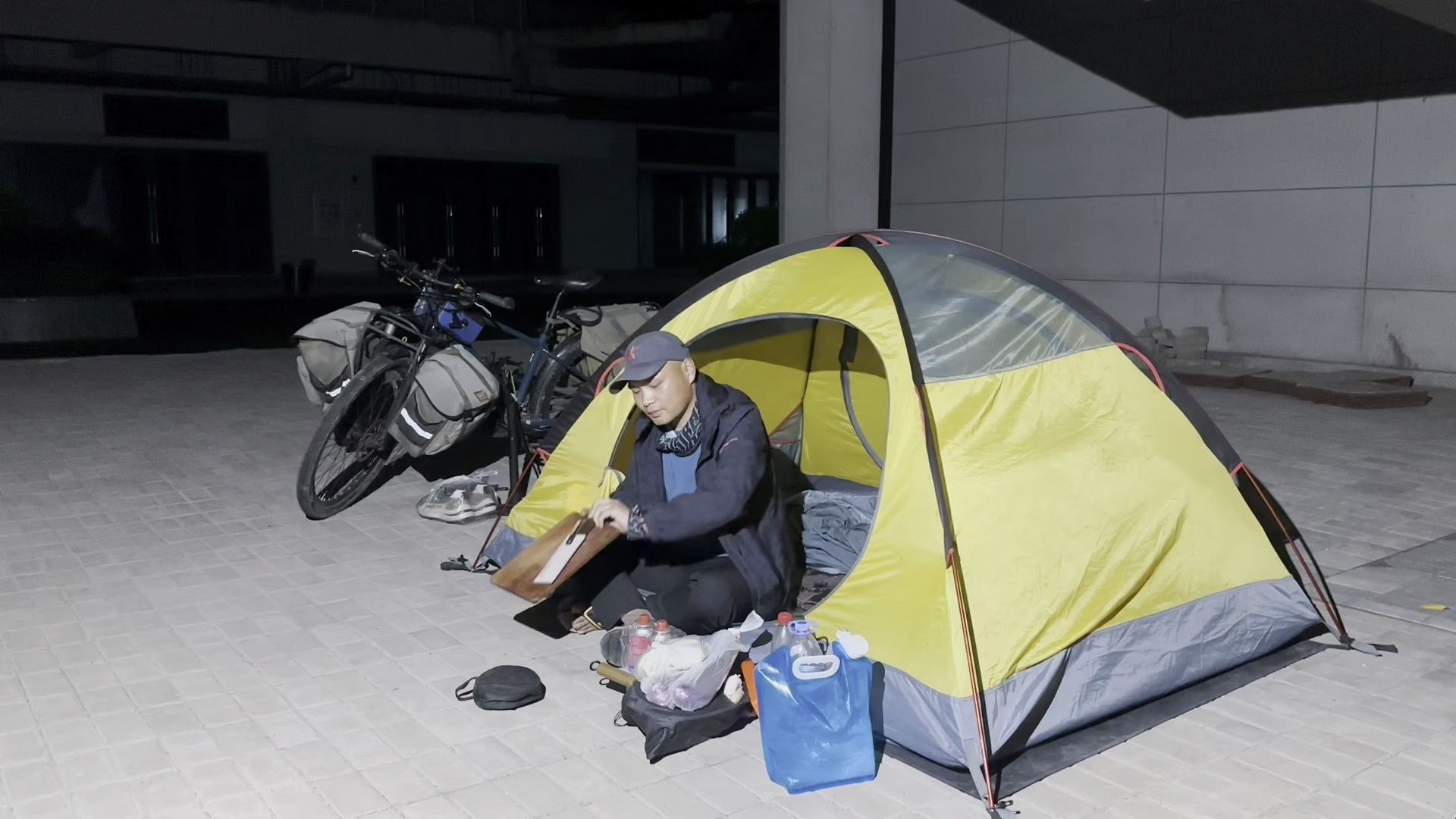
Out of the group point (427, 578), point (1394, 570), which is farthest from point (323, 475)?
point (1394, 570)

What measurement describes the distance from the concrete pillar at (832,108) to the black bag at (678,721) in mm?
8689

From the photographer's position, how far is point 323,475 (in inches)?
254

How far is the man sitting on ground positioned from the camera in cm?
412

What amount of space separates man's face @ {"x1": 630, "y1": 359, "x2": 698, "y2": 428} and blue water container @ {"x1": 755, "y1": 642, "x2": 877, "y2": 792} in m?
1.11

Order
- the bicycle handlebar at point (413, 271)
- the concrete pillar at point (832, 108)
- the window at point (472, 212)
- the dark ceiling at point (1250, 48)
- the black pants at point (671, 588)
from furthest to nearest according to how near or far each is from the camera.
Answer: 1. the window at point (472, 212)
2. the concrete pillar at point (832, 108)
3. the dark ceiling at point (1250, 48)
4. the bicycle handlebar at point (413, 271)
5. the black pants at point (671, 588)

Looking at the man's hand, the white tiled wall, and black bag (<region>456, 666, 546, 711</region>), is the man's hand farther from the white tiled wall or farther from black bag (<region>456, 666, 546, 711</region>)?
the white tiled wall

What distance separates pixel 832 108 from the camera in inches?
464

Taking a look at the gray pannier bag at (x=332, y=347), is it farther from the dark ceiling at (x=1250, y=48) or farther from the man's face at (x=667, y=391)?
the dark ceiling at (x=1250, y=48)

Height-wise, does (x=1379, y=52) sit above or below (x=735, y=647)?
above

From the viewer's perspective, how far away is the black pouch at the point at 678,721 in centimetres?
354

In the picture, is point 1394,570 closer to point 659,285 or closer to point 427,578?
point 427,578

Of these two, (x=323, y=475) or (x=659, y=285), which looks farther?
(x=659, y=285)

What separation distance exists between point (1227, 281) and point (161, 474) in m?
10.0

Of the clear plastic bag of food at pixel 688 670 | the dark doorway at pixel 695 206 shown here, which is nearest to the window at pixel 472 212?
the dark doorway at pixel 695 206
